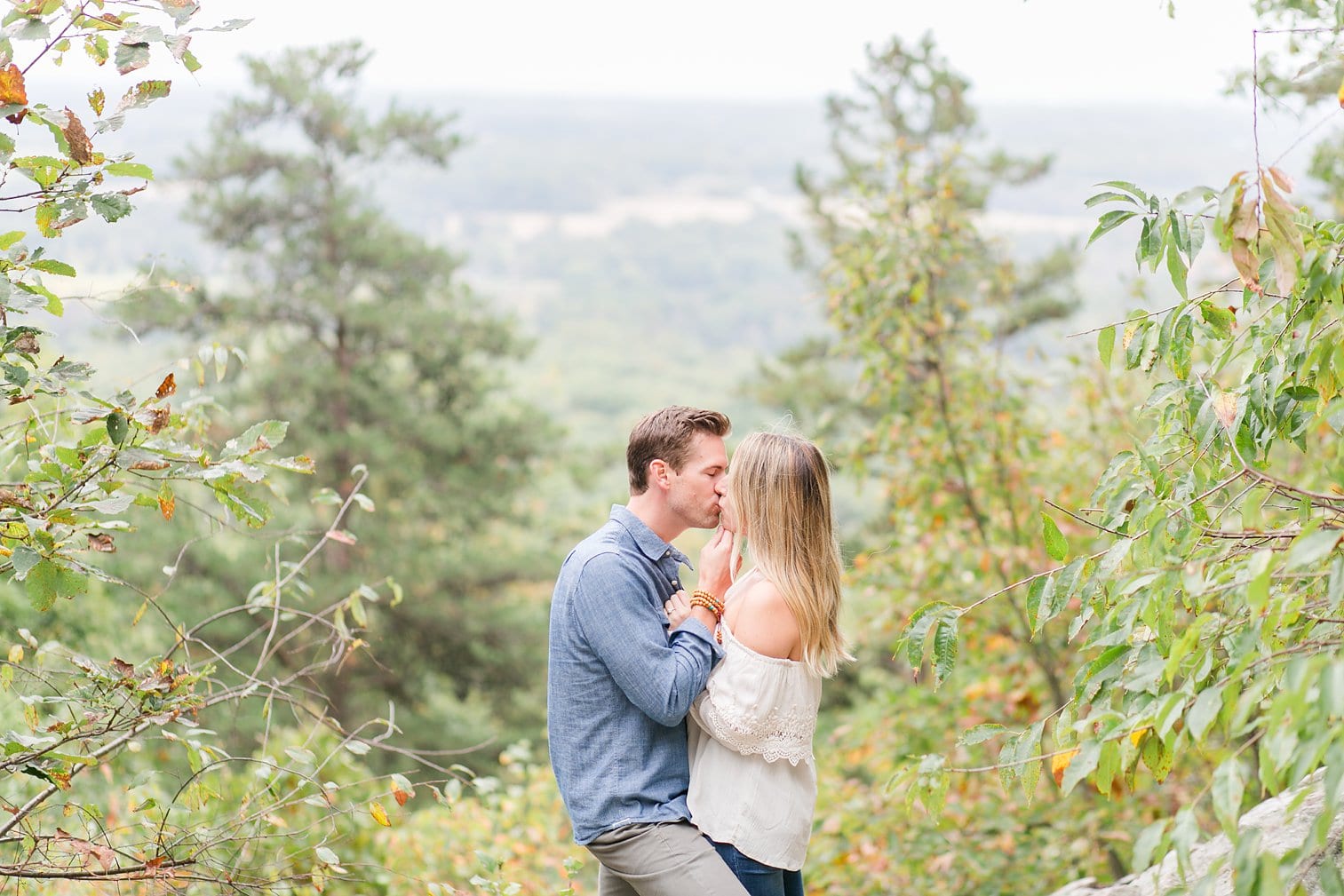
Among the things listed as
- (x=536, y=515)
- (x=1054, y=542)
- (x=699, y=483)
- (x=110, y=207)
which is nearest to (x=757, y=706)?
(x=699, y=483)

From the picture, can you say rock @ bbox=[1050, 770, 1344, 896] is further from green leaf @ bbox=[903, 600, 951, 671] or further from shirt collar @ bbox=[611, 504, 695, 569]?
shirt collar @ bbox=[611, 504, 695, 569]

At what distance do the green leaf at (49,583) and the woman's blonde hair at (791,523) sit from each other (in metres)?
1.24

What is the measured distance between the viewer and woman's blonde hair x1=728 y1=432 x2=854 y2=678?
2.31 meters

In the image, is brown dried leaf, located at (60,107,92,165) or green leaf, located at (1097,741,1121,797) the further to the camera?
brown dried leaf, located at (60,107,92,165)

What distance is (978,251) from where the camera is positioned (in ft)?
18.3

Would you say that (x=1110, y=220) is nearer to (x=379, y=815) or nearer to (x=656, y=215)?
(x=379, y=815)

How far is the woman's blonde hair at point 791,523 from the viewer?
2.31 m

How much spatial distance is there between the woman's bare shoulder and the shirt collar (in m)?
0.19

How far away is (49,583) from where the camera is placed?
1.92 m

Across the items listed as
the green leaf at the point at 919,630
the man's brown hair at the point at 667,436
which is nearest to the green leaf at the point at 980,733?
the green leaf at the point at 919,630

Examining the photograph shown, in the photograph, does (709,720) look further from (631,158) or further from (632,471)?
(631,158)

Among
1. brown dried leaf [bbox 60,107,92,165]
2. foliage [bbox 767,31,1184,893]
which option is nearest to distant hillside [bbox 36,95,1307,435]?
foliage [bbox 767,31,1184,893]

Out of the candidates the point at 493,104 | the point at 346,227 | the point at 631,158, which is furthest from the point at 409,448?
the point at 493,104

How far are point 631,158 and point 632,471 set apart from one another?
71.1 metres
